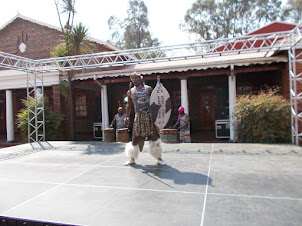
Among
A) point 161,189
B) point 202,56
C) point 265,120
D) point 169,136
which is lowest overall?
point 161,189

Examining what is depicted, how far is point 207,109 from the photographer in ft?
44.3

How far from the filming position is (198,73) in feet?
31.4

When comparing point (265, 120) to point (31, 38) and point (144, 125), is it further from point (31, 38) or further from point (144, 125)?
point (31, 38)

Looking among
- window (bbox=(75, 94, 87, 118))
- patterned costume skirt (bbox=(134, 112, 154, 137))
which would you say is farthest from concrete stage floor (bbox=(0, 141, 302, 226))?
window (bbox=(75, 94, 87, 118))

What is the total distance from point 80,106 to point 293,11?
23250mm

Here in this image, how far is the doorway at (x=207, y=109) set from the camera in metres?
13.4

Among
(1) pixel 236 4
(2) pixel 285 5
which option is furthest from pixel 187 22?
(2) pixel 285 5

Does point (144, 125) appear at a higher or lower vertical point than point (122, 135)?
higher

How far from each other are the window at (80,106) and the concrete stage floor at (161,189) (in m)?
9.41

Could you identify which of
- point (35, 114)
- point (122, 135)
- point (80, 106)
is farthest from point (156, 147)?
point (80, 106)

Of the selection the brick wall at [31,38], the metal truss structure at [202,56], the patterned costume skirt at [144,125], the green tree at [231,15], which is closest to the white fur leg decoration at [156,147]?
the patterned costume skirt at [144,125]

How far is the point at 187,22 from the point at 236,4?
5.10 m

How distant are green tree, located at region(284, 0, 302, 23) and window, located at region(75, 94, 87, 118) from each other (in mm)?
22118

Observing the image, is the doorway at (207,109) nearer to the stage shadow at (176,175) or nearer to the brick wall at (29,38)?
the brick wall at (29,38)
